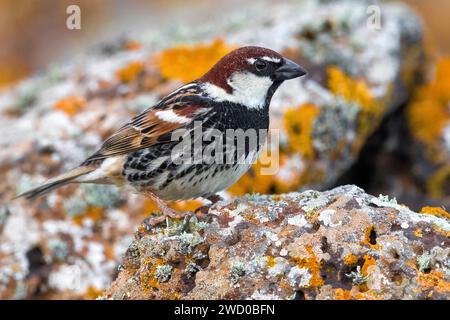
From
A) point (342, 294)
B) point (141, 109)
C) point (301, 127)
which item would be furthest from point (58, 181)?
point (342, 294)

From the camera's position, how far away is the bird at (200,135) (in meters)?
4.75

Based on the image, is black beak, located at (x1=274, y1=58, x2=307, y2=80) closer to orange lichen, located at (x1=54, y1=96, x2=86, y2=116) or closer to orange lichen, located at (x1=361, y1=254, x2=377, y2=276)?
orange lichen, located at (x1=361, y1=254, x2=377, y2=276)

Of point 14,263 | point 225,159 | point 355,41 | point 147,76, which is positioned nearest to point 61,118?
point 147,76

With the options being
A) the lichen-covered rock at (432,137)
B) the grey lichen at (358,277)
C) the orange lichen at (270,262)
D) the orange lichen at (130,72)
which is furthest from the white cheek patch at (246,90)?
the lichen-covered rock at (432,137)

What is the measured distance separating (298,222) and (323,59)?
11.8 ft

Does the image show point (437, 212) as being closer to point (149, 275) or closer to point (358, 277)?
point (358, 277)

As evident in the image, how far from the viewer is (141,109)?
6.86m

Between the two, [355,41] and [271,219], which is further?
[355,41]

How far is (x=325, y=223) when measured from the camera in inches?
156

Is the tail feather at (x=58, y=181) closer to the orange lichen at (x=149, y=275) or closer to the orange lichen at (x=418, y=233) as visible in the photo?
the orange lichen at (x=149, y=275)

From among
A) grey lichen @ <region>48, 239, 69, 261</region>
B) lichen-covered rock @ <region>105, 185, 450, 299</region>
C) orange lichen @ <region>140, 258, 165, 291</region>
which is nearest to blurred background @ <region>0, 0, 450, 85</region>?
grey lichen @ <region>48, 239, 69, 261</region>

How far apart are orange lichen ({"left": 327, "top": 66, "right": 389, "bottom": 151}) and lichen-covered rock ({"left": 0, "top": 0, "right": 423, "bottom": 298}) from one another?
1cm

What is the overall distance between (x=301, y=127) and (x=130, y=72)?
2197mm

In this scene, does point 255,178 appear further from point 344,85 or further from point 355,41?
point 355,41
